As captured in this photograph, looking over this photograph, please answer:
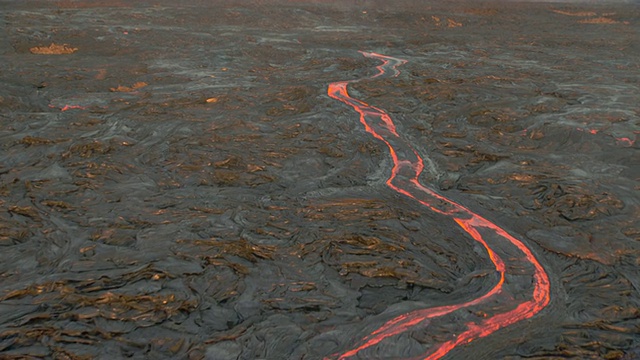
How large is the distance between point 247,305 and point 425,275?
5.84 ft

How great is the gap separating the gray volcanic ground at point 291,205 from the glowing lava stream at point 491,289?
0.08m

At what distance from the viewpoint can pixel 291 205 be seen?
582 cm

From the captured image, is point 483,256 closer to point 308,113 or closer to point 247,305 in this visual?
point 247,305

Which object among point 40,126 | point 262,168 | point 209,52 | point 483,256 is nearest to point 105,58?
point 209,52

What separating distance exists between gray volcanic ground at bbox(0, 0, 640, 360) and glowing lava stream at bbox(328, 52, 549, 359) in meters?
0.08

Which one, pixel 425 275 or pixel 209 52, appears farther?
pixel 209 52

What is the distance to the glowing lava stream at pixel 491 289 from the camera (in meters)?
3.82

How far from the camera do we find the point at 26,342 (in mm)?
3576

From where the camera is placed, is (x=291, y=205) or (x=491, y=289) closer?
(x=491, y=289)

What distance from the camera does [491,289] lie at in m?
4.38

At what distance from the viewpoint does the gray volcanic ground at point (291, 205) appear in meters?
3.84

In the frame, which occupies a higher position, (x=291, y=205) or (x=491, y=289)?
(x=291, y=205)

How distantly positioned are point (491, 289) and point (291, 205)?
2565mm

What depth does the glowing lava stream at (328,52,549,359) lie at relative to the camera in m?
3.82
